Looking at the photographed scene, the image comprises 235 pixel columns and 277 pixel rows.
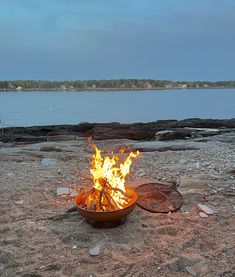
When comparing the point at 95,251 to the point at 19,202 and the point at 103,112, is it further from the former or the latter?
the point at 103,112

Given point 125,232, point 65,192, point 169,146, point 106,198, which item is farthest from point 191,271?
point 169,146

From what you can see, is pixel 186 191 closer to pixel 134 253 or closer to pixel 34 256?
pixel 134 253

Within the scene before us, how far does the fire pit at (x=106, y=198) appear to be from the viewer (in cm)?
485

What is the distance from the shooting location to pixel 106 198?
4.93 m

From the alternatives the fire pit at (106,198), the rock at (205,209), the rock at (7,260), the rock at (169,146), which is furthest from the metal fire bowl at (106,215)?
the rock at (169,146)

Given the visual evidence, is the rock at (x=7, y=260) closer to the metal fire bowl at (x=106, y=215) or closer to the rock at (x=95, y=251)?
the rock at (x=95, y=251)

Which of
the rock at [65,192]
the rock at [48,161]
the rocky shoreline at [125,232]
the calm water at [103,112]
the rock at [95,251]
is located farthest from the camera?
the calm water at [103,112]

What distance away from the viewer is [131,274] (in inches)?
162

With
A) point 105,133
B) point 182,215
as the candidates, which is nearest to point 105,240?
point 182,215

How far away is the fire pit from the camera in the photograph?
4.85 m

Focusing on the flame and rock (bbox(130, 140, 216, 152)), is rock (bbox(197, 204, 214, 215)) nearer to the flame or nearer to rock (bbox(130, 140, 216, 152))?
the flame

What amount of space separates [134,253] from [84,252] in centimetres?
57

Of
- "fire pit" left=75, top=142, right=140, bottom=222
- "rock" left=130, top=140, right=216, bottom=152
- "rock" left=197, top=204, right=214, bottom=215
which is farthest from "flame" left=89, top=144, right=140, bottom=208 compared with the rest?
"rock" left=130, top=140, right=216, bottom=152

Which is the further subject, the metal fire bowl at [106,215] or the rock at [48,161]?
the rock at [48,161]
